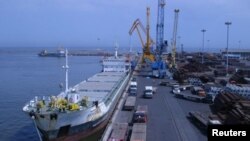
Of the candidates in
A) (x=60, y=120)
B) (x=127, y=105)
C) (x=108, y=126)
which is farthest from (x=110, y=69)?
(x=60, y=120)

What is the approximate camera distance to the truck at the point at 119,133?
15156 millimetres

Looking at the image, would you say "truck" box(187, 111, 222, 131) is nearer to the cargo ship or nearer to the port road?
the port road

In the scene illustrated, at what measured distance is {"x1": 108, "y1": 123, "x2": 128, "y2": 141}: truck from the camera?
15.2 metres

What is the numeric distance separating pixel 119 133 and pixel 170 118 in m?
5.55

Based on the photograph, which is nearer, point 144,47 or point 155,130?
point 155,130

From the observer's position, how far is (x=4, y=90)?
38000 mm

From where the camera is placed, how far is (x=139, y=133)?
1573cm

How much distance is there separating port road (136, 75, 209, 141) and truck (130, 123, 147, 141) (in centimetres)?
43

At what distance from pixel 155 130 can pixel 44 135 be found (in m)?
5.45

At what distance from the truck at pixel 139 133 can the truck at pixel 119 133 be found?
41cm

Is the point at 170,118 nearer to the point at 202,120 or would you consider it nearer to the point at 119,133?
the point at 202,120

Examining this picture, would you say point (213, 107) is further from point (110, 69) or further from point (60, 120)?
point (110, 69)

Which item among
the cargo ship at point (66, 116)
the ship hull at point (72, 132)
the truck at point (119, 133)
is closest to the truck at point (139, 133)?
the truck at point (119, 133)

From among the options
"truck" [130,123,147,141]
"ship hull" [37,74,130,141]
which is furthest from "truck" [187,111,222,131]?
"ship hull" [37,74,130,141]
